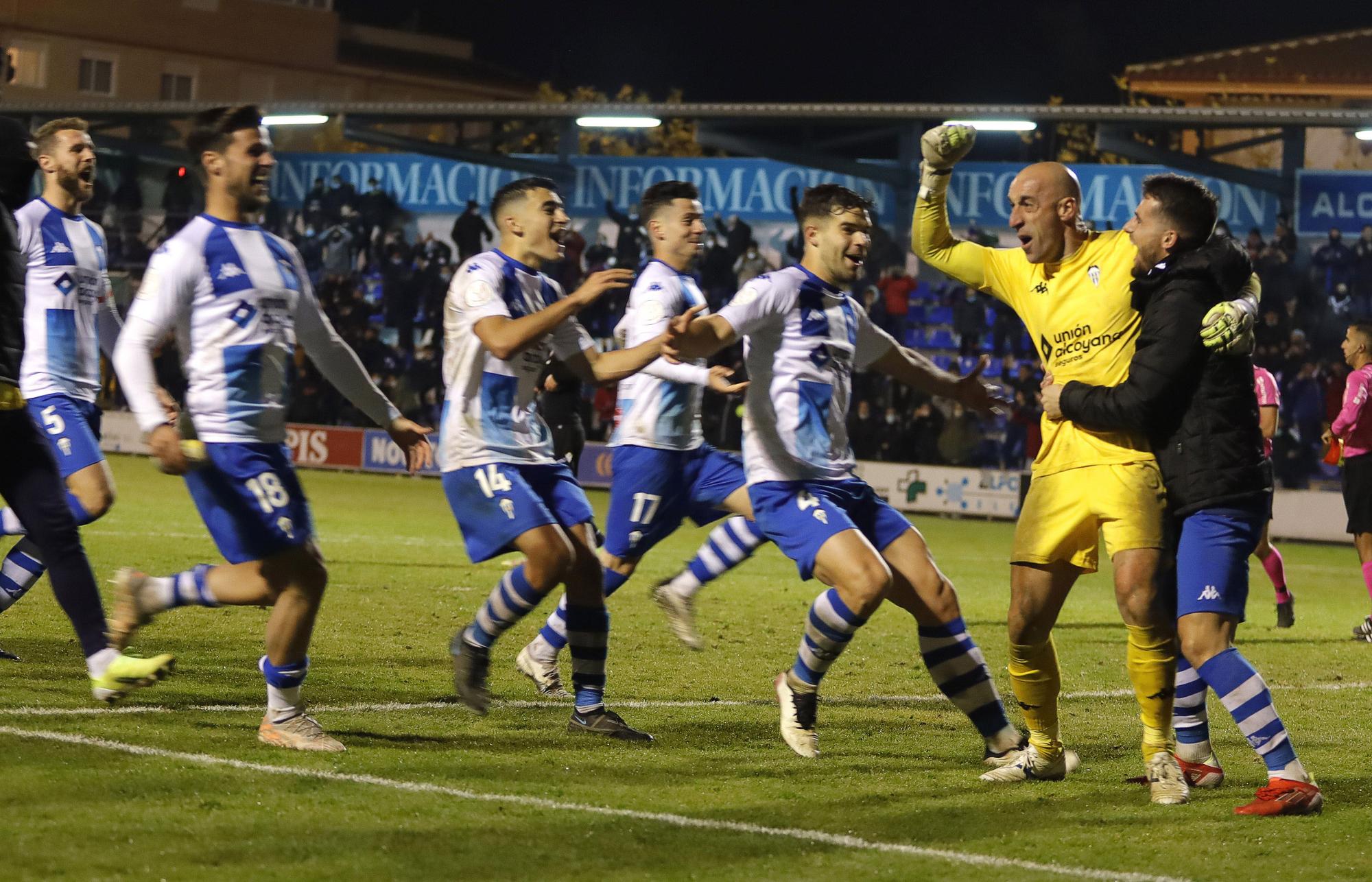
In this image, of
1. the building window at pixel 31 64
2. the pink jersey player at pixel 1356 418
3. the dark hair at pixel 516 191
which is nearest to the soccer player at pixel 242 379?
the dark hair at pixel 516 191

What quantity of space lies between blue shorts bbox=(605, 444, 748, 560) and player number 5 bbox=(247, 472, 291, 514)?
9.66 feet

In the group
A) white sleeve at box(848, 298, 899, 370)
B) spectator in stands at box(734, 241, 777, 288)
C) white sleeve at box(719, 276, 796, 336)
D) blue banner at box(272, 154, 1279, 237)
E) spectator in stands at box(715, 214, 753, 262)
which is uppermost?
blue banner at box(272, 154, 1279, 237)

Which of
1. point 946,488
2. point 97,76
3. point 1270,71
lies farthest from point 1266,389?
point 97,76

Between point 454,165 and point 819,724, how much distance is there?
24.5 meters

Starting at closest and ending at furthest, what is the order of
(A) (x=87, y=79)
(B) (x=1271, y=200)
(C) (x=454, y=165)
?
(B) (x=1271, y=200)
(C) (x=454, y=165)
(A) (x=87, y=79)

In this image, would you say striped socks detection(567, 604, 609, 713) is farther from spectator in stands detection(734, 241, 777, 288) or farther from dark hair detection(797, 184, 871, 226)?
spectator in stands detection(734, 241, 777, 288)

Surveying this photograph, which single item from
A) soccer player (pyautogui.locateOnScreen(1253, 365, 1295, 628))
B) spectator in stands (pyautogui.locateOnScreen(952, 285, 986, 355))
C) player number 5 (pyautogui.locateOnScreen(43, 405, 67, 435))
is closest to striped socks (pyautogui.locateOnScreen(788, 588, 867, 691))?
player number 5 (pyautogui.locateOnScreen(43, 405, 67, 435))

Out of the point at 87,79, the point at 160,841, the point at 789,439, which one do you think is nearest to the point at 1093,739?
the point at 789,439

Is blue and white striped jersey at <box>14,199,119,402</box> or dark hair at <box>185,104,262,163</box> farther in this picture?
blue and white striped jersey at <box>14,199,119,402</box>

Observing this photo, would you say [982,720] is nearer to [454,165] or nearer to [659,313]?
[659,313]

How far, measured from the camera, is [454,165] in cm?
3077

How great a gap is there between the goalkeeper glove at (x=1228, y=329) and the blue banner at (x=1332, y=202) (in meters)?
20.7

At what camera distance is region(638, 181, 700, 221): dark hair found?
8.74m

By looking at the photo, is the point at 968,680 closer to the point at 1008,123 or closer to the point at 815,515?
the point at 815,515
